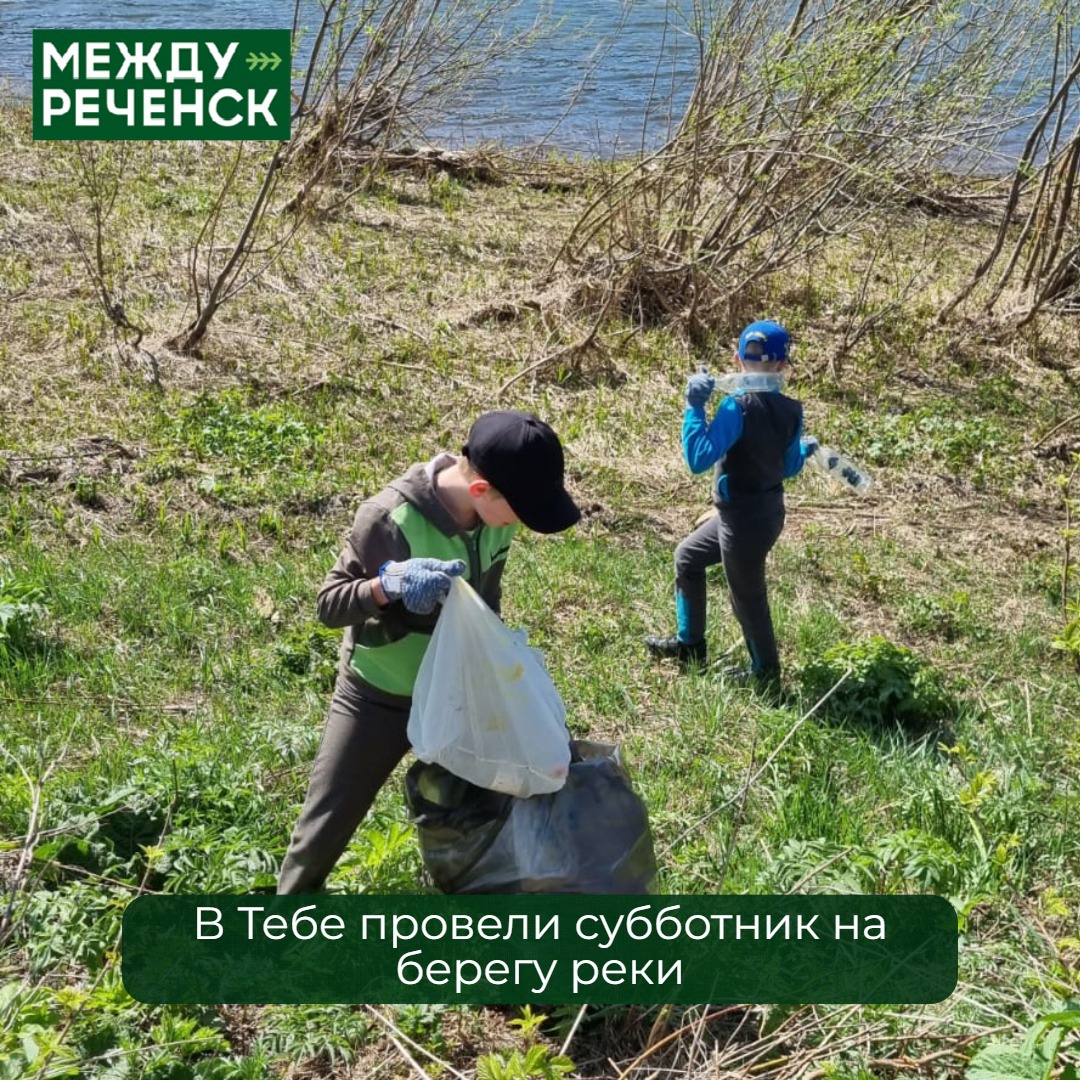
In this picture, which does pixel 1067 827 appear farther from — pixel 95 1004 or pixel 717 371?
pixel 717 371

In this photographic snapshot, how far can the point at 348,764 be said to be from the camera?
3.29 meters

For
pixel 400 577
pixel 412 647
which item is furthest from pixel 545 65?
pixel 400 577

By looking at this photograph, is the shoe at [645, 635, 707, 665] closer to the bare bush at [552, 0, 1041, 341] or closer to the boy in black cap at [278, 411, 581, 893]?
the boy in black cap at [278, 411, 581, 893]

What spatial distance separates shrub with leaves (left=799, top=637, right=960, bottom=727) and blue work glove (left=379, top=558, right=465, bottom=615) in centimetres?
257

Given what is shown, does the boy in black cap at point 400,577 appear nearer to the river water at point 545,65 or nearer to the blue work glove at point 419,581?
the blue work glove at point 419,581

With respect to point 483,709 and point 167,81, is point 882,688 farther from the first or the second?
point 167,81

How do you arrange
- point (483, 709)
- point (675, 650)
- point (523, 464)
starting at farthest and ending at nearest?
point (675, 650) < point (483, 709) < point (523, 464)

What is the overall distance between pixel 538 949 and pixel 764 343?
8.28ft

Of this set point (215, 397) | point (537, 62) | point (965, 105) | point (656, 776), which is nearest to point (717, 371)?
point (965, 105)

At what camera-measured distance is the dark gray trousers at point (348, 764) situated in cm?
327

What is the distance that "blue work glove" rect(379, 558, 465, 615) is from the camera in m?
2.91

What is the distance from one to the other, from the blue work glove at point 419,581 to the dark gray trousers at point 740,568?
2285 millimetres

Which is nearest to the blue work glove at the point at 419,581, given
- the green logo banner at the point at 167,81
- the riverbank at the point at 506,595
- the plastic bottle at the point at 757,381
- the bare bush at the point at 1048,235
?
the riverbank at the point at 506,595

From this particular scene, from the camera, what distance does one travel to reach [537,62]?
1819 cm
